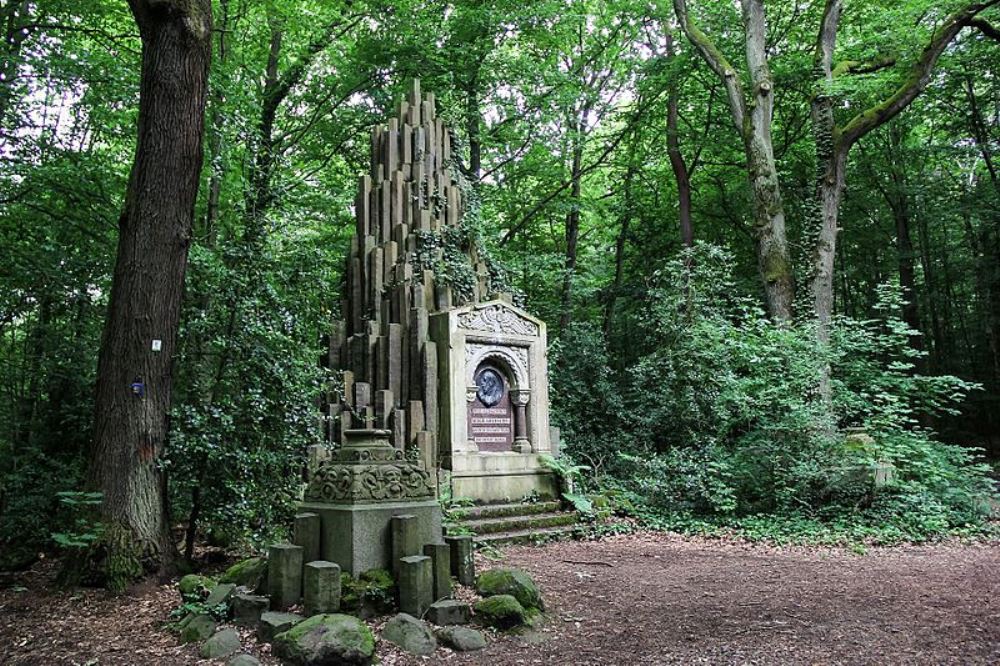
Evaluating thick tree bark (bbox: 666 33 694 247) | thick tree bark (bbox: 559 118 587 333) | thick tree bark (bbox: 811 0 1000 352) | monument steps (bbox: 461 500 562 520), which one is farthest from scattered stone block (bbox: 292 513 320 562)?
thick tree bark (bbox: 666 33 694 247)

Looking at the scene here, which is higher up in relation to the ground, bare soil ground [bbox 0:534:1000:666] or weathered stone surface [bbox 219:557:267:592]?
weathered stone surface [bbox 219:557:267:592]

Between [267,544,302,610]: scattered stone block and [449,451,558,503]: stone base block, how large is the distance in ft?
15.6

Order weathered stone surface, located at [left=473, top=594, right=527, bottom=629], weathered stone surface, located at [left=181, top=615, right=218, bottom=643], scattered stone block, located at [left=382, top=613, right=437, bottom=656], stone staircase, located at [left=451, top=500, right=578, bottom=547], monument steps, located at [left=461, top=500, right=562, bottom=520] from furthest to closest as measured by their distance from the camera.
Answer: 1. monument steps, located at [left=461, top=500, right=562, bottom=520]
2. stone staircase, located at [left=451, top=500, right=578, bottom=547]
3. weathered stone surface, located at [left=473, top=594, right=527, bottom=629]
4. weathered stone surface, located at [left=181, top=615, right=218, bottom=643]
5. scattered stone block, located at [left=382, top=613, right=437, bottom=656]

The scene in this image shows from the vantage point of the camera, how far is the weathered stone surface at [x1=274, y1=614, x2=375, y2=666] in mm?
4109

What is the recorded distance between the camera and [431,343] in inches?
412

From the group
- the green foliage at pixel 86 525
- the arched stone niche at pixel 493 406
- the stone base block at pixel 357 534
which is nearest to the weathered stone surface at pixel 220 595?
the stone base block at pixel 357 534

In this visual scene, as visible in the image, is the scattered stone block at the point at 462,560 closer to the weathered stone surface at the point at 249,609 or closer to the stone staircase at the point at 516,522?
the weathered stone surface at the point at 249,609

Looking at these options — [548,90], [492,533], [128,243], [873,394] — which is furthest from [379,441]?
[548,90]

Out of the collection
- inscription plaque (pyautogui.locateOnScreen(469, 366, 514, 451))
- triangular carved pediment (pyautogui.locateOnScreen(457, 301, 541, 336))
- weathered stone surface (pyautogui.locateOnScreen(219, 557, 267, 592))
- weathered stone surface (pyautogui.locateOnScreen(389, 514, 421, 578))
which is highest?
triangular carved pediment (pyautogui.locateOnScreen(457, 301, 541, 336))

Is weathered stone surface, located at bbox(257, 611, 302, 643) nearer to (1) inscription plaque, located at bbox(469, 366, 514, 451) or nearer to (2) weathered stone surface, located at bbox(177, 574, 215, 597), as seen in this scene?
(2) weathered stone surface, located at bbox(177, 574, 215, 597)

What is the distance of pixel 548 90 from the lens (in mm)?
17594

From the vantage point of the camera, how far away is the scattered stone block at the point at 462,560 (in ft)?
18.7

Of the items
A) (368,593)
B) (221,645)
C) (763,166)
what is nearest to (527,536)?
(368,593)

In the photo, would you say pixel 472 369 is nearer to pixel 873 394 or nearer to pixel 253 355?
pixel 253 355
